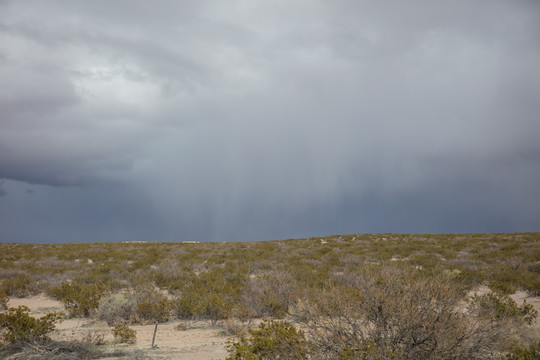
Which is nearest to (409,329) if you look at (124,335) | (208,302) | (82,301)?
(124,335)

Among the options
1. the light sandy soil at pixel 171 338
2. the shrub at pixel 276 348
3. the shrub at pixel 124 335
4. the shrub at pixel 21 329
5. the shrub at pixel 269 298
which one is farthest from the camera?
the shrub at pixel 269 298

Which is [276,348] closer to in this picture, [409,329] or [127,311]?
[409,329]

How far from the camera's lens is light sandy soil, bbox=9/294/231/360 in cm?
673

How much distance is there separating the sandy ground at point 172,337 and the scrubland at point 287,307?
0.05 metres

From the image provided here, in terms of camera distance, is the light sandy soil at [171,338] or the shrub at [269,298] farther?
the shrub at [269,298]

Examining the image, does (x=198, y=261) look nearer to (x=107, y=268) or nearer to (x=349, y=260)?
(x=107, y=268)

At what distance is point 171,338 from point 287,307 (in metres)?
3.88

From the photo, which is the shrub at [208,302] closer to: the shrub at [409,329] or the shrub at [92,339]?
the shrub at [92,339]

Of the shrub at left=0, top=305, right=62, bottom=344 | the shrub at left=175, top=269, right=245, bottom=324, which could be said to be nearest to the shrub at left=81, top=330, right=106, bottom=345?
the shrub at left=0, top=305, right=62, bottom=344

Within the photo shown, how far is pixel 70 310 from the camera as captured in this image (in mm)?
10492

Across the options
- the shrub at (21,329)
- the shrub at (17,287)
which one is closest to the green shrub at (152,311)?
the shrub at (21,329)

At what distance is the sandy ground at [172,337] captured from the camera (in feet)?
22.1

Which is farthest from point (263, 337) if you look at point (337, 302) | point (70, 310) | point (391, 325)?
point (70, 310)

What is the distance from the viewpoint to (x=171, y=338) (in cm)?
815
